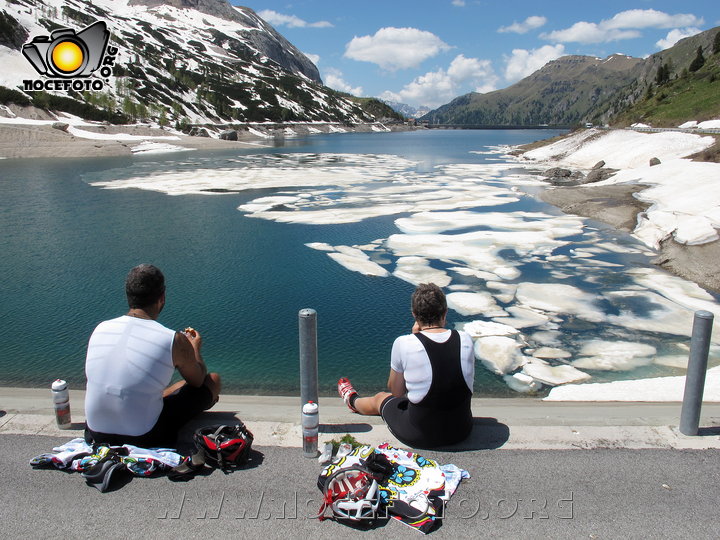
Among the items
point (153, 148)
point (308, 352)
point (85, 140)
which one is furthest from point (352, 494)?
point (85, 140)

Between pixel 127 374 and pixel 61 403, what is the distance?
1.40 meters

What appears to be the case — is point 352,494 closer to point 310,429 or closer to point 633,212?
point 310,429

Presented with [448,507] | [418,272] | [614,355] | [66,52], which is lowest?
[614,355]

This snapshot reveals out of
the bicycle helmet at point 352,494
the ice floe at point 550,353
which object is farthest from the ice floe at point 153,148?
the bicycle helmet at point 352,494

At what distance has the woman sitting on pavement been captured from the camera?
16.4 feet

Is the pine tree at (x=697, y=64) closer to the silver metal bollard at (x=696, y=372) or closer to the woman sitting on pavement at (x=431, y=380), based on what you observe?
the silver metal bollard at (x=696, y=372)

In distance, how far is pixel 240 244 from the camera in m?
20.7

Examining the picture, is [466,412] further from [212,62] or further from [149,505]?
[212,62]

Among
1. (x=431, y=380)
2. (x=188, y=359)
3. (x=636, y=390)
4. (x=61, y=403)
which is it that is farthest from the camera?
(x=636, y=390)

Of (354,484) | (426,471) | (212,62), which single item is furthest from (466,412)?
(212,62)

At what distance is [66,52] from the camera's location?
8019 centimetres

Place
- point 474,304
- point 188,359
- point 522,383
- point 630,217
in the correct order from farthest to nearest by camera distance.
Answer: point 630,217, point 474,304, point 522,383, point 188,359

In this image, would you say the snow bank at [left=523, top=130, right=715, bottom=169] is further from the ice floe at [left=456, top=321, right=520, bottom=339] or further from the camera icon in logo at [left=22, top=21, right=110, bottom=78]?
the camera icon in logo at [left=22, top=21, right=110, bottom=78]

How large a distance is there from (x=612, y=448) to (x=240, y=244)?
1725cm
